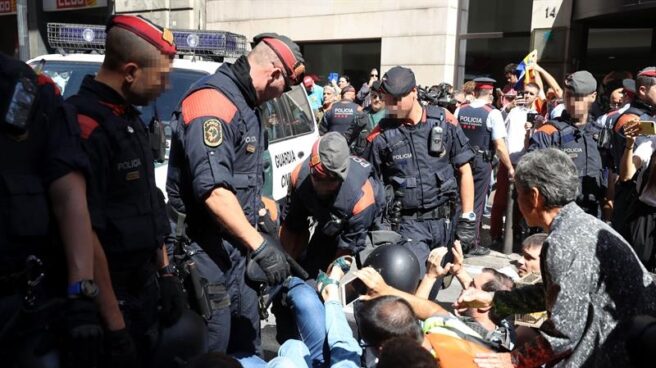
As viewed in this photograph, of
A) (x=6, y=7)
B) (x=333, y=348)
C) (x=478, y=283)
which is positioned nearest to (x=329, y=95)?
(x=478, y=283)

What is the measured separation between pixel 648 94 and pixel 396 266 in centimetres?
303

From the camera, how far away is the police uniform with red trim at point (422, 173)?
171 inches

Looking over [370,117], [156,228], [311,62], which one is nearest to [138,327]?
[156,228]

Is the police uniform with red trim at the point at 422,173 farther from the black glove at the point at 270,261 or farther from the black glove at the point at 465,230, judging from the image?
the black glove at the point at 270,261

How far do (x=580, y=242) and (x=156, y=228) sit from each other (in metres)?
1.53

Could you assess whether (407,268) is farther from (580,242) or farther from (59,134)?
(59,134)

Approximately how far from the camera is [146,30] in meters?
2.31

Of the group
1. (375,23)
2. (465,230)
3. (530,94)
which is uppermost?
(375,23)

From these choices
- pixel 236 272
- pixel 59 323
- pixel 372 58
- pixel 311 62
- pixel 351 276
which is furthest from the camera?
pixel 311 62

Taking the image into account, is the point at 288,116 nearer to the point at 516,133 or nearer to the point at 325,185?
the point at 516,133

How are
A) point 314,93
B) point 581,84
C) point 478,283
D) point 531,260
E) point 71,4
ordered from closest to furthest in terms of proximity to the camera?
point 478,283, point 531,260, point 581,84, point 314,93, point 71,4

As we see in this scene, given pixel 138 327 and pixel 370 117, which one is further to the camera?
pixel 370 117

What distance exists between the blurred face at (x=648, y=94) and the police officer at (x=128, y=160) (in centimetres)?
421

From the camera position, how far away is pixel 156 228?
2.37m
